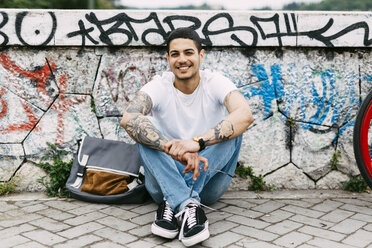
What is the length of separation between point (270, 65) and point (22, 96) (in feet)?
7.68

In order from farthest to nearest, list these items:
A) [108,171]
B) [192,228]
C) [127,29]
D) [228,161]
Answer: [127,29], [108,171], [228,161], [192,228]

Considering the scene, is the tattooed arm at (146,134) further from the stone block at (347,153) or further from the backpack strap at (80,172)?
the stone block at (347,153)

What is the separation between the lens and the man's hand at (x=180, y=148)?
2576 millimetres

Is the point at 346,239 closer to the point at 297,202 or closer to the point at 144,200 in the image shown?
the point at 297,202

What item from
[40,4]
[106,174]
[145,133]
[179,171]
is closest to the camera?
[145,133]

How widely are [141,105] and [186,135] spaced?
439mm

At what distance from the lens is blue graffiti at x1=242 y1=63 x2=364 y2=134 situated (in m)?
3.72

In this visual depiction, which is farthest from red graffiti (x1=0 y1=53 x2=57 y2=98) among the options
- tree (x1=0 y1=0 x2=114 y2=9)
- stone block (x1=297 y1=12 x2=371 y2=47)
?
tree (x1=0 y1=0 x2=114 y2=9)

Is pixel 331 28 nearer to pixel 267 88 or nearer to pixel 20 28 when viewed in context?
pixel 267 88

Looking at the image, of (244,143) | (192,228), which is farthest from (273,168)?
(192,228)

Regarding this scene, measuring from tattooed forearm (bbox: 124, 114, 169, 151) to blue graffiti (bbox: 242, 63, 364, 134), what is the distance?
1.31 metres

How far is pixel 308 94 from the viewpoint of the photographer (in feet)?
12.3

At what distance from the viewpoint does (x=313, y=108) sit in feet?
12.3

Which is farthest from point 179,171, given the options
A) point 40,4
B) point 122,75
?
point 40,4
